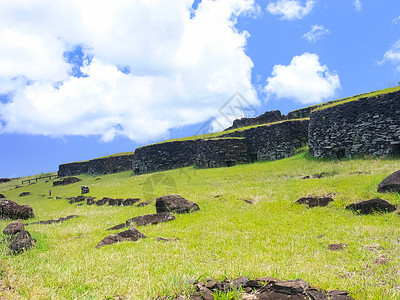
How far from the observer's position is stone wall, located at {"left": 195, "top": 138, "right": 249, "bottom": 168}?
34.6m

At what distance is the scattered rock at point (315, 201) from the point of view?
1079 cm

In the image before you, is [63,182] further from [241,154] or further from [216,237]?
[216,237]

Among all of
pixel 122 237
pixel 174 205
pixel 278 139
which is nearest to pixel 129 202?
pixel 174 205

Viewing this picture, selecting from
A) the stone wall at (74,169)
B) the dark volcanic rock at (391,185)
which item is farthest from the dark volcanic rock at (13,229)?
the stone wall at (74,169)

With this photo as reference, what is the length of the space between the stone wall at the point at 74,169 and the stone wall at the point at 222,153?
139 feet

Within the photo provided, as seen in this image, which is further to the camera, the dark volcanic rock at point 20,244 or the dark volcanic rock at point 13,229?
the dark volcanic rock at point 13,229

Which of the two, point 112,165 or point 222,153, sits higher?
point 112,165

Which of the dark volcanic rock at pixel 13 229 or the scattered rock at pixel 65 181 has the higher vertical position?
the scattered rock at pixel 65 181

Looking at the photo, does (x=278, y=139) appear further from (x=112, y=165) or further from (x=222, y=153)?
(x=112, y=165)

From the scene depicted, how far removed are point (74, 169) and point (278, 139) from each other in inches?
2148

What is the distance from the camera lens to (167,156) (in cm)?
4425

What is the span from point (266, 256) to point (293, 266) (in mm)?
822

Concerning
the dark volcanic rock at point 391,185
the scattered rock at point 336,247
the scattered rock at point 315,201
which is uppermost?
the dark volcanic rock at point 391,185

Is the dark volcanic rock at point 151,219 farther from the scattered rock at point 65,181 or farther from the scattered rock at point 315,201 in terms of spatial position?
the scattered rock at point 65,181
